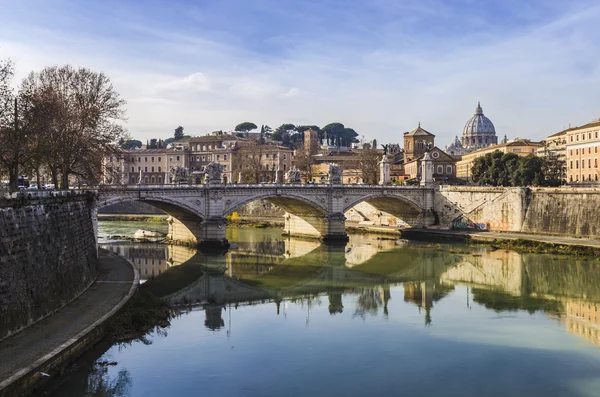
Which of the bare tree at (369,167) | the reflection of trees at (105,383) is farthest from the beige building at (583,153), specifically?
the reflection of trees at (105,383)

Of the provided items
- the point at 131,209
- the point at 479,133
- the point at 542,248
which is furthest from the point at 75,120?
the point at 479,133

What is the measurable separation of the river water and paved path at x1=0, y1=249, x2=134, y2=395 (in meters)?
0.82

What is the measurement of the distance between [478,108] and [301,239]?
116632mm

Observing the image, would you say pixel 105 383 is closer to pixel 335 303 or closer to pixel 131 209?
pixel 335 303

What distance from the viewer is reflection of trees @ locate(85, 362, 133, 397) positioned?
44.3 ft

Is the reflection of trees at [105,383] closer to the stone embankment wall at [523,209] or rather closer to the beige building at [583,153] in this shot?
the stone embankment wall at [523,209]

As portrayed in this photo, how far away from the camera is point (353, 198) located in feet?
145

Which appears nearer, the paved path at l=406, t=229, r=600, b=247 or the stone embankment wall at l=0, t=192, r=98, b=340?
the stone embankment wall at l=0, t=192, r=98, b=340

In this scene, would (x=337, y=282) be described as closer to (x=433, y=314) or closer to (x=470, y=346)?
(x=433, y=314)

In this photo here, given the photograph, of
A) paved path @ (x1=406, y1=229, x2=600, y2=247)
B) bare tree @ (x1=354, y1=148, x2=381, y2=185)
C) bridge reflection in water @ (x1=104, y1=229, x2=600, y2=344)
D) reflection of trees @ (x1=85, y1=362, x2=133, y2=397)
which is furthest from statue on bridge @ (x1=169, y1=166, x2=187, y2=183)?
bare tree @ (x1=354, y1=148, x2=381, y2=185)

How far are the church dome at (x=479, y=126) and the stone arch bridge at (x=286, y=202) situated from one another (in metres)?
104

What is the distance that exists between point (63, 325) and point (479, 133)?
14173 centimetres

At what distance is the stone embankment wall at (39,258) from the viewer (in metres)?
13.8

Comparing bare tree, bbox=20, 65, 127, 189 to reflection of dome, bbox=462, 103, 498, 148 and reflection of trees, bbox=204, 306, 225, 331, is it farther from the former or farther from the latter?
reflection of dome, bbox=462, 103, 498, 148
